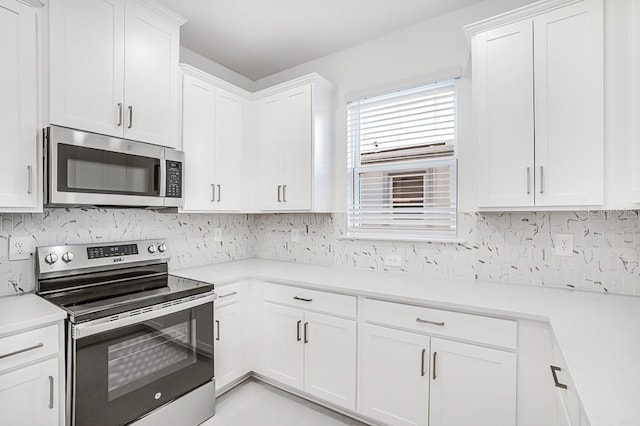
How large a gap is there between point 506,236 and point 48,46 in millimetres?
2819

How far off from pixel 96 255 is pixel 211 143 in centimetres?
111

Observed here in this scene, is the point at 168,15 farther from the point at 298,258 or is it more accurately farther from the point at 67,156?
the point at 298,258

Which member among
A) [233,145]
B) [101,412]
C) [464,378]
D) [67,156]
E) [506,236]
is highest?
[233,145]

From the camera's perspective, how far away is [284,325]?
2385 mm

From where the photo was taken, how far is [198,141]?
97.7 inches

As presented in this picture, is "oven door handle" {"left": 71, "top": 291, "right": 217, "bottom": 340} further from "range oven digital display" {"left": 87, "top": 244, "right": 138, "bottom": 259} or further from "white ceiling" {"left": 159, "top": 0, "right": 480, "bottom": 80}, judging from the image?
"white ceiling" {"left": 159, "top": 0, "right": 480, "bottom": 80}

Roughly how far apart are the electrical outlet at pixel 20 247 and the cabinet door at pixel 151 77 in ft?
2.66

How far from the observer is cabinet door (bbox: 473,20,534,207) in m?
1.79


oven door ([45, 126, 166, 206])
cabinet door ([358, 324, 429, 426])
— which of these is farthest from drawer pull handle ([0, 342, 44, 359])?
cabinet door ([358, 324, 429, 426])

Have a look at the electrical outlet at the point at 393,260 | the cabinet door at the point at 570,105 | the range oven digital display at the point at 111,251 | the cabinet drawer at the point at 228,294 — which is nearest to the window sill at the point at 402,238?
the electrical outlet at the point at 393,260

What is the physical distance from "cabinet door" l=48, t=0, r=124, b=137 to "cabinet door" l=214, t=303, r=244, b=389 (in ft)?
4.51

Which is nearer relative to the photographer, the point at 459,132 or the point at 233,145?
the point at 459,132

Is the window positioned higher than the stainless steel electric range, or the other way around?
the window

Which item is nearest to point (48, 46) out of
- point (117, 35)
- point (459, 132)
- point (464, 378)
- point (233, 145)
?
point (117, 35)
